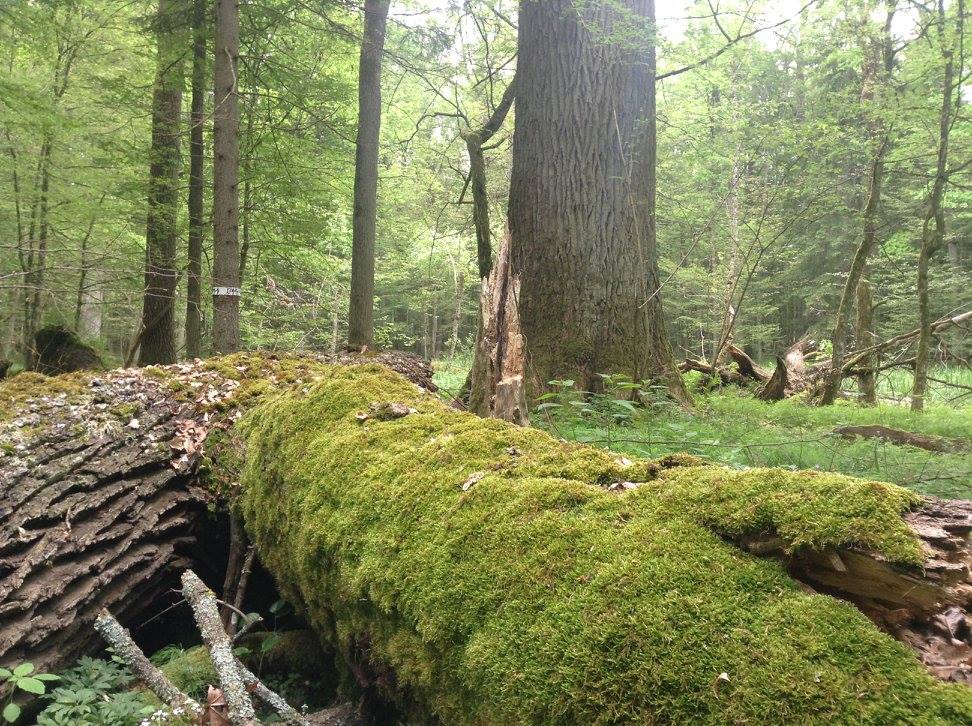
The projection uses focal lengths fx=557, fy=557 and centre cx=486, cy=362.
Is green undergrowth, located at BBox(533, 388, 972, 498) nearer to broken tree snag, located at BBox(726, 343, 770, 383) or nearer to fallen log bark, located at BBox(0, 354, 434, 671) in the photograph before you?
fallen log bark, located at BBox(0, 354, 434, 671)

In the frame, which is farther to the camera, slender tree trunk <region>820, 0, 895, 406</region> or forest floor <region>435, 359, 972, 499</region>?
slender tree trunk <region>820, 0, 895, 406</region>

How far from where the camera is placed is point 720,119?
6.65 m

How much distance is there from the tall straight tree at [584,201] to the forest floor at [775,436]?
609mm

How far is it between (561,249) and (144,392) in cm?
346

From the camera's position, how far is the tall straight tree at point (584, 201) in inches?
195

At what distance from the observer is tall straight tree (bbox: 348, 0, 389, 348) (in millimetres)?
8484

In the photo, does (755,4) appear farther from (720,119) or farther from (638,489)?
(638,489)

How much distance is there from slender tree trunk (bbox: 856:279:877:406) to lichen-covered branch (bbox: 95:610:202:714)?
814 centimetres

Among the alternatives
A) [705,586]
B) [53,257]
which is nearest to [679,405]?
[705,586]

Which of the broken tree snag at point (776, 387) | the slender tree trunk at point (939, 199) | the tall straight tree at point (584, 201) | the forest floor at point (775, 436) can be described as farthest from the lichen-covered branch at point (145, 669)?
the broken tree snag at point (776, 387)

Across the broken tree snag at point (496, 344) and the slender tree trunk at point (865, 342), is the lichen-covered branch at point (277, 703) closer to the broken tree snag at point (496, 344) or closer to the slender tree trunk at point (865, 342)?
the broken tree snag at point (496, 344)

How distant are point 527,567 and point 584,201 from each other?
4.33m

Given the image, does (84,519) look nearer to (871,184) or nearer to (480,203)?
(480,203)

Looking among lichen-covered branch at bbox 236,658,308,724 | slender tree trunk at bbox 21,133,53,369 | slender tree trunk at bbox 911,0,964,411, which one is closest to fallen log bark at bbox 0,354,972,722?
lichen-covered branch at bbox 236,658,308,724
